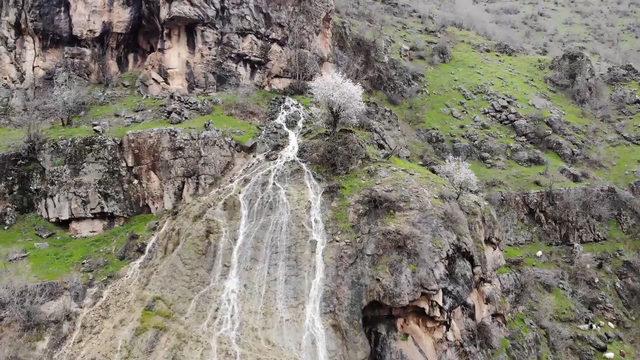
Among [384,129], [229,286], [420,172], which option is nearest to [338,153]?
[420,172]

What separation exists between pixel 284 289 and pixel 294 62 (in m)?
31.7

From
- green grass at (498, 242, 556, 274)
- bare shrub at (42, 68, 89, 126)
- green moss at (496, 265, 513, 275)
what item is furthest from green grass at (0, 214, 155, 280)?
green grass at (498, 242, 556, 274)

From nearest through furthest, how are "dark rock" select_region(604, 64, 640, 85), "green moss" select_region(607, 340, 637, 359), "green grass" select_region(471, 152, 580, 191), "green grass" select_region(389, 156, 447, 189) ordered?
"green grass" select_region(389, 156, 447, 189), "green moss" select_region(607, 340, 637, 359), "green grass" select_region(471, 152, 580, 191), "dark rock" select_region(604, 64, 640, 85)

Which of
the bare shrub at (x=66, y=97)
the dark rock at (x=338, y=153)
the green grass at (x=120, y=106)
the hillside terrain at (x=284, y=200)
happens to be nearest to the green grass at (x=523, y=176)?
the hillside terrain at (x=284, y=200)

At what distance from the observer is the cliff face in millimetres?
51031

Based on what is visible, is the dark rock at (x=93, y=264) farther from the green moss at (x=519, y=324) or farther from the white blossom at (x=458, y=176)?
the green moss at (x=519, y=324)

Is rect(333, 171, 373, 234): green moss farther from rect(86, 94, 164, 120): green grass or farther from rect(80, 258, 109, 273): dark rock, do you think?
rect(86, 94, 164, 120): green grass

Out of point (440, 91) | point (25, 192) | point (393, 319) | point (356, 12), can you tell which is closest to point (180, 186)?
point (25, 192)

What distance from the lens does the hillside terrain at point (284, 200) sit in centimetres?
2986

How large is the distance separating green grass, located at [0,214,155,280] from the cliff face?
1698cm

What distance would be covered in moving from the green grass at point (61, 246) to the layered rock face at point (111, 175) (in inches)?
41.8

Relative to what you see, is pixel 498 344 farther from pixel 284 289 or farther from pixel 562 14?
pixel 562 14

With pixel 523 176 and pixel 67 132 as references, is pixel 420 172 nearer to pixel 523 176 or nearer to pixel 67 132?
pixel 523 176

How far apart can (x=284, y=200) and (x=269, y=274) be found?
22.1 feet
